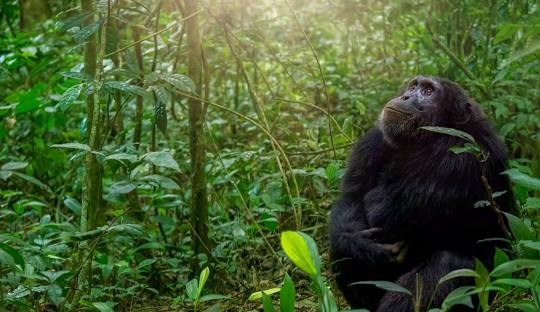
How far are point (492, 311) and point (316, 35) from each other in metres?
5.37

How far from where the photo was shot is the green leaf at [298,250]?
251 cm

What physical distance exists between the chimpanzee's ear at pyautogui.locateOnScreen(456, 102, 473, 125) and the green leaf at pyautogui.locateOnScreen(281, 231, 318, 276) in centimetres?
179

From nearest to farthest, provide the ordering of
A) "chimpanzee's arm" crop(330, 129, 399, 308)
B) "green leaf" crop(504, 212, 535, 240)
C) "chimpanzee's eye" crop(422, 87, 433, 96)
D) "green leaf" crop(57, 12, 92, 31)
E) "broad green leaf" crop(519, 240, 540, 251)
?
"broad green leaf" crop(519, 240, 540, 251) < "green leaf" crop(504, 212, 535, 240) < "green leaf" crop(57, 12, 92, 31) < "chimpanzee's arm" crop(330, 129, 399, 308) < "chimpanzee's eye" crop(422, 87, 433, 96)

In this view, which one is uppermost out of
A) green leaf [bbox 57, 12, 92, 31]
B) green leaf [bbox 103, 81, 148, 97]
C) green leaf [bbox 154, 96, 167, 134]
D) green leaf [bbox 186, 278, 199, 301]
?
green leaf [bbox 57, 12, 92, 31]

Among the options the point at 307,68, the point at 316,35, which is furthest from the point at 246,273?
the point at 316,35

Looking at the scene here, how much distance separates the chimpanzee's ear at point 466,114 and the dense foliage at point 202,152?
0.39 m

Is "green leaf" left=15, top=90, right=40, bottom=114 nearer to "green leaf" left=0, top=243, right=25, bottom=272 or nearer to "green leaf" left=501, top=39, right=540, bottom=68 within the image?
"green leaf" left=0, top=243, right=25, bottom=272

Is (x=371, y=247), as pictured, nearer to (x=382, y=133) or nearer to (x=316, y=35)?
(x=382, y=133)

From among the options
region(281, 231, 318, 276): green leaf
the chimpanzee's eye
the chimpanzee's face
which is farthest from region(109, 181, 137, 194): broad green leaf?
the chimpanzee's eye

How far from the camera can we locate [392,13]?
632cm

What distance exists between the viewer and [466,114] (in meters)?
3.99

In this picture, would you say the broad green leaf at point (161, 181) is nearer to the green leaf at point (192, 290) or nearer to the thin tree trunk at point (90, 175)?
the thin tree trunk at point (90, 175)

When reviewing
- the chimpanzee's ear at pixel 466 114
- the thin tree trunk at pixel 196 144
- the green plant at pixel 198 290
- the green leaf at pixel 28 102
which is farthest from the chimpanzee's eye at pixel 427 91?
the green leaf at pixel 28 102

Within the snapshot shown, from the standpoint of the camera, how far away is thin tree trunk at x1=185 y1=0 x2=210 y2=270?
426cm
